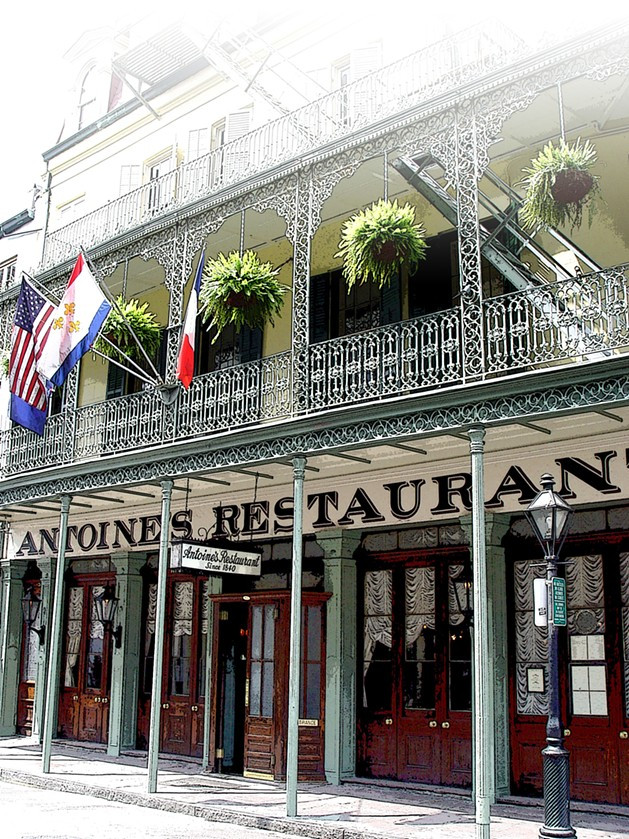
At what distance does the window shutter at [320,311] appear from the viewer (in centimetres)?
1377

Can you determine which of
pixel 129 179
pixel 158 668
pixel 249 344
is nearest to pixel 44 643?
pixel 158 668

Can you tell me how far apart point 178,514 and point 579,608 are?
6.82m

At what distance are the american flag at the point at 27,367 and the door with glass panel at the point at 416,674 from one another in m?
5.35

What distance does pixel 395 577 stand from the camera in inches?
487

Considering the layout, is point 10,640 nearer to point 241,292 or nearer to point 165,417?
point 165,417

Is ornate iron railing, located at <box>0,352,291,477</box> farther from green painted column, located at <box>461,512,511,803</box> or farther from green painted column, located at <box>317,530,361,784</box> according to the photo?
green painted column, located at <box>461,512,511,803</box>

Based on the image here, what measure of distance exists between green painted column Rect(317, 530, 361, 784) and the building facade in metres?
0.03

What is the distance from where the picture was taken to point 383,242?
413 inches

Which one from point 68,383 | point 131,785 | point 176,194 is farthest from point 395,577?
point 176,194

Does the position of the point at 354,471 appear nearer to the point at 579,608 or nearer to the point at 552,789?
the point at 579,608

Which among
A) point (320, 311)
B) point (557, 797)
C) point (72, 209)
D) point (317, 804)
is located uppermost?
point (72, 209)

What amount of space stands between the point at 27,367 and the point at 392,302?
5299mm

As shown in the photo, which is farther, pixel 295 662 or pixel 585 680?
pixel 585 680

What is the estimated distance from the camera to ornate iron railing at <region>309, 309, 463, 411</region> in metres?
9.84
